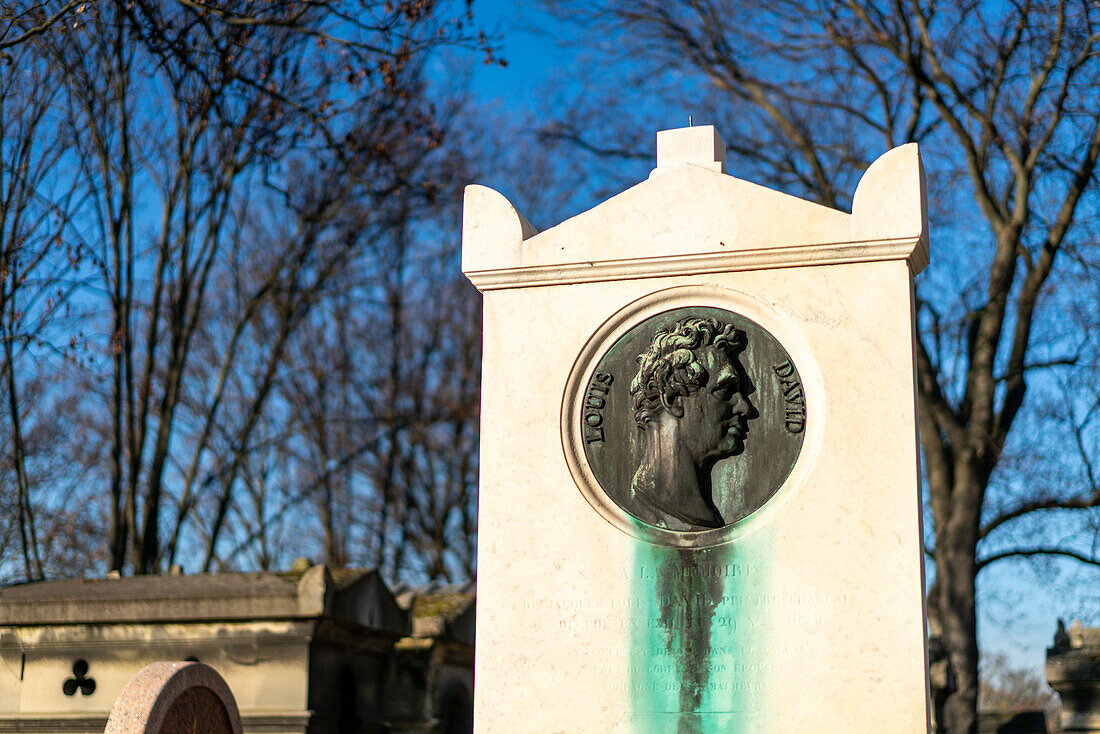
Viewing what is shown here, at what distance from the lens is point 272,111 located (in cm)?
1375

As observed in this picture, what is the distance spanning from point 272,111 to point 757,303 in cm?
954

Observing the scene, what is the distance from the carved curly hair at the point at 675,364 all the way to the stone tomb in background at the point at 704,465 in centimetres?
1

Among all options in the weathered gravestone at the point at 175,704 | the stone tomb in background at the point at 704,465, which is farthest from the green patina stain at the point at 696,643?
the weathered gravestone at the point at 175,704

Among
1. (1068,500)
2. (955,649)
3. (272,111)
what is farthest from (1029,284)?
(272,111)

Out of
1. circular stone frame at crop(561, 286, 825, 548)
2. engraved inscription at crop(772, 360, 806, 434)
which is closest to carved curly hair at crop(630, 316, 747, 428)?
circular stone frame at crop(561, 286, 825, 548)

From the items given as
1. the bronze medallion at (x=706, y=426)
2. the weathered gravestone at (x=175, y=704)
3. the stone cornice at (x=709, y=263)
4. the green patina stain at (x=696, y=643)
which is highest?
the stone cornice at (x=709, y=263)

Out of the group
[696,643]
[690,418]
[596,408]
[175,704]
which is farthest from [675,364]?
[175,704]

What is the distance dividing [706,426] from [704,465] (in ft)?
0.53

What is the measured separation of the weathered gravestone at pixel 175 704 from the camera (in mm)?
6055

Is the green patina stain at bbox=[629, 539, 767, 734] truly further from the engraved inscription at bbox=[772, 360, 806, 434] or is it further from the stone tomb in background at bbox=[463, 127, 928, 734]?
the engraved inscription at bbox=[772, 360, 806, 434]

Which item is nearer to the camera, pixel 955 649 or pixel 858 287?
pixel 858 287

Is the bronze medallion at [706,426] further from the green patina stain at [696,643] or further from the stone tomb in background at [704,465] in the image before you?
the green patina stain at [696,643]

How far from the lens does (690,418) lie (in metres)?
5.34

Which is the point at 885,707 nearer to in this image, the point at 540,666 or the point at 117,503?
the point at 540,666
